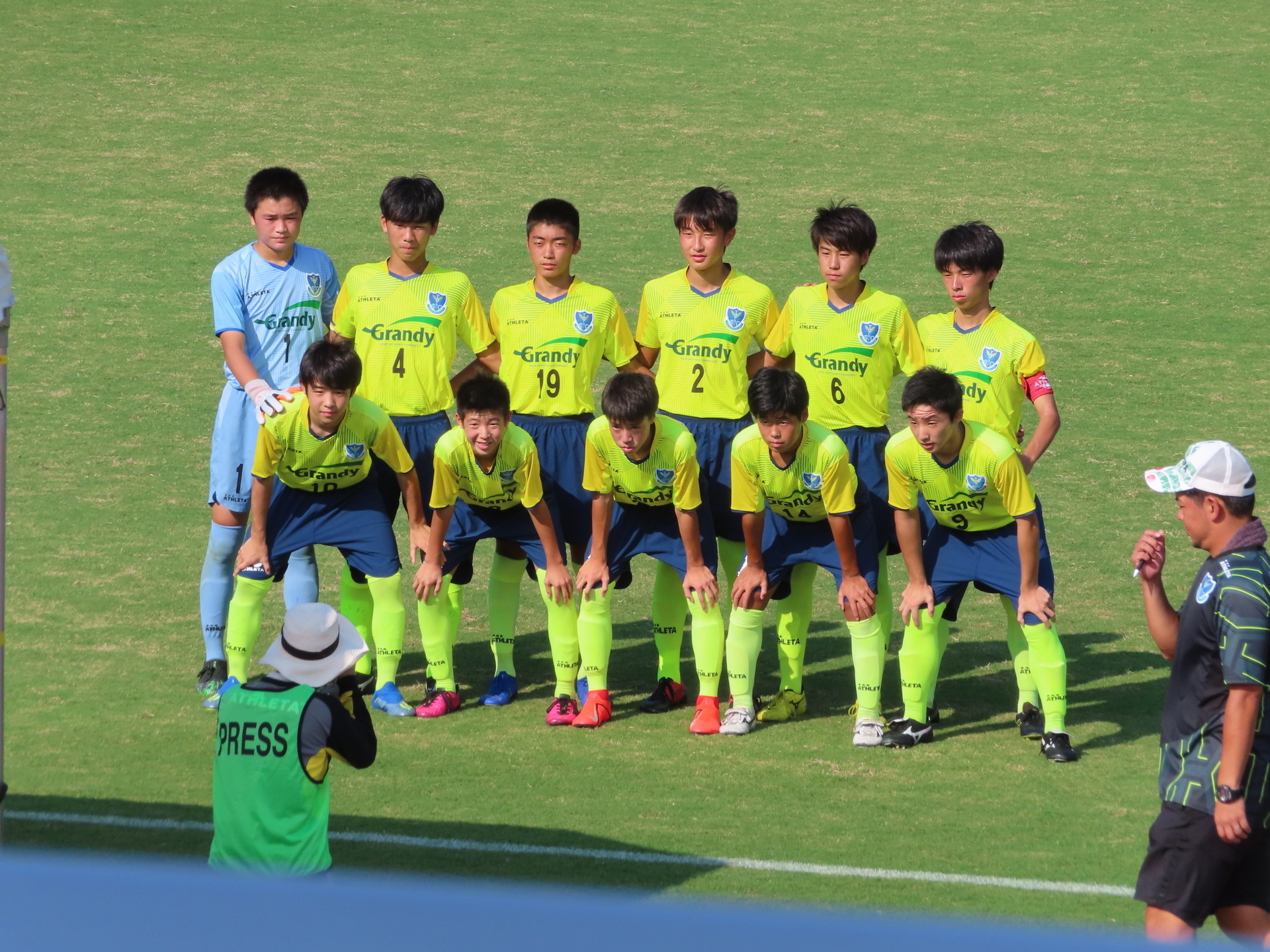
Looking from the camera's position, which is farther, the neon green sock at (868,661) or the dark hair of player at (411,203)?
the dark hair of player at (411,203)

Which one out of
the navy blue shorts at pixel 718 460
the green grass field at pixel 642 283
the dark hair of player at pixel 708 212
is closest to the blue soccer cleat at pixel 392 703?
the green grass field at pixel 642 283

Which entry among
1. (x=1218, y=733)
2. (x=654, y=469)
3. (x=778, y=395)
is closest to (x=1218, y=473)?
(x=1218, y=733)

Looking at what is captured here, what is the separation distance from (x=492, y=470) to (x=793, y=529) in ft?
4.38

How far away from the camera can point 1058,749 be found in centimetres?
636

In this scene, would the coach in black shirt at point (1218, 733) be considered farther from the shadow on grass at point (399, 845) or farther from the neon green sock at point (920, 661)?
the neon green sock at point (920, 661)

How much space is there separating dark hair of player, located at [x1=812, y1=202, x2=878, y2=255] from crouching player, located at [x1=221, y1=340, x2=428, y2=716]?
209cm

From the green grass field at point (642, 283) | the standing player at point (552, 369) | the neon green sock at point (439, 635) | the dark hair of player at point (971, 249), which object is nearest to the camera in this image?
the green grass field at point (642, 283)

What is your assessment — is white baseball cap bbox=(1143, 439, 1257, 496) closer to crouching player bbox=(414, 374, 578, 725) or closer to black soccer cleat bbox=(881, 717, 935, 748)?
black soccer cleat bbox=(881, 717, 935, 748)

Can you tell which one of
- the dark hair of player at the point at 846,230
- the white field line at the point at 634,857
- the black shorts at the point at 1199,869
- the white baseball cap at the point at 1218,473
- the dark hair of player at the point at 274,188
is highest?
the dark hair of player at the point at 274,188

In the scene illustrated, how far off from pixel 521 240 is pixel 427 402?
8458mm

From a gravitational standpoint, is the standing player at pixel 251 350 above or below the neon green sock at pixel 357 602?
above

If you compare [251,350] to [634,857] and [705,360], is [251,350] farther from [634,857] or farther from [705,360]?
[634,857]

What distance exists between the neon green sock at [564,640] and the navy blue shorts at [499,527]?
15cm

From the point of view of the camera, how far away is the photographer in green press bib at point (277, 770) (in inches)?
162
